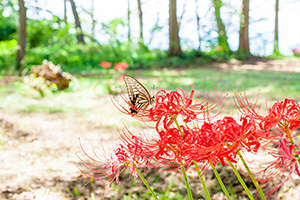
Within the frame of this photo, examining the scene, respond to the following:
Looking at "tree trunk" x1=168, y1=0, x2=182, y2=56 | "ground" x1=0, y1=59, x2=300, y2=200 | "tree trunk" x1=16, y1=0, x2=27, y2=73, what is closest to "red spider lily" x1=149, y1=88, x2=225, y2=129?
"ground" x1=0, y1=59, x2=300, y2=200

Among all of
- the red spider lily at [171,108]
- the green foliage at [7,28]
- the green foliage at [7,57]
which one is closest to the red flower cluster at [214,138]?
the red spider lily at [171,108]

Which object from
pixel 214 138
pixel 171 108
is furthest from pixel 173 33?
pixel 214 138

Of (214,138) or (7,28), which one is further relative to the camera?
(7,28)

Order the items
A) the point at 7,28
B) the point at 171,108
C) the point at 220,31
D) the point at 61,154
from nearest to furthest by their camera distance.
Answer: the point at 171,108, the point at 61,154, the point at 7,28, the point at 220,31

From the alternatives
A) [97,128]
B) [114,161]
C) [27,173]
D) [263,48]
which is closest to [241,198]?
[114,161]

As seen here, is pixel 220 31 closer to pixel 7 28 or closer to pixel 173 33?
pixel 173 33

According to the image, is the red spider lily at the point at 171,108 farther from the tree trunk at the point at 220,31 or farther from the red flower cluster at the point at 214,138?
the tree trunk at the point at 220,31
